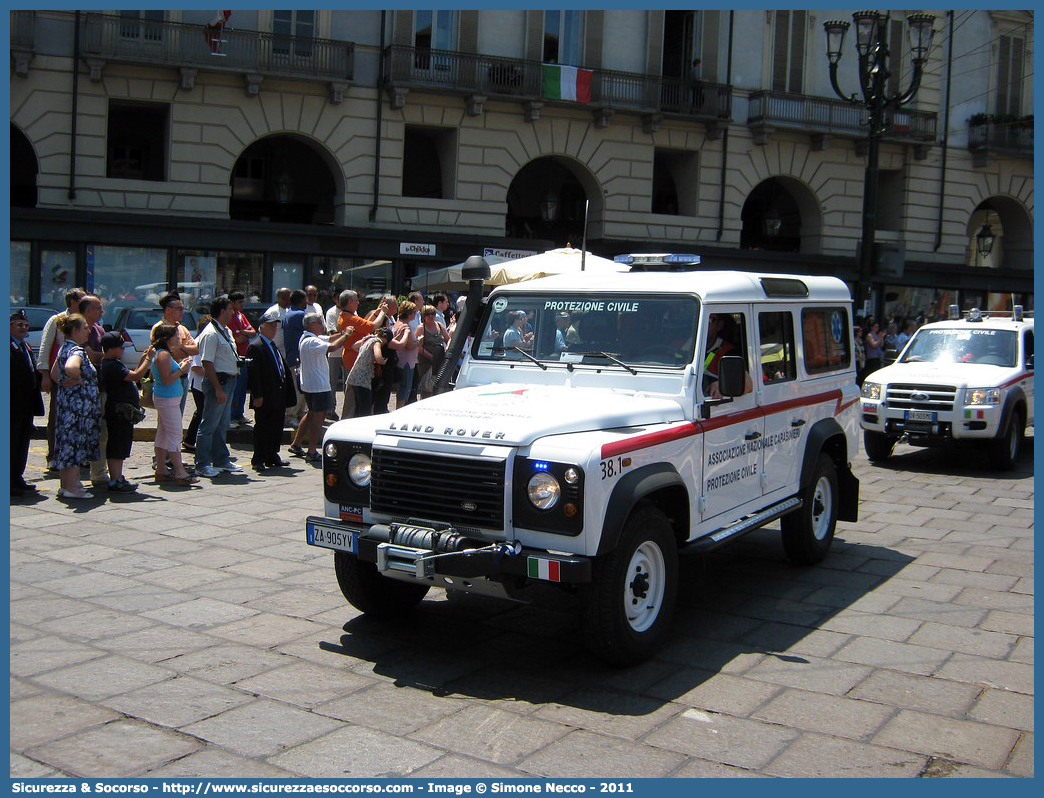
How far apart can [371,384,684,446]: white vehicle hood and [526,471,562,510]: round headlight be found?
0.66ft

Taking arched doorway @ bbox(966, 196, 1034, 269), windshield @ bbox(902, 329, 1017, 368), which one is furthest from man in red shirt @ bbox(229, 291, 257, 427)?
arched doorway @ bbox(966, 196, 1034, 269)

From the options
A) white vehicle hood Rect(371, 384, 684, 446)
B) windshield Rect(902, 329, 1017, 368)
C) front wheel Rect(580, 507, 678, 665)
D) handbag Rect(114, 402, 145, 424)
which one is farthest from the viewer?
windshield Rect(902, 329, 1017, 368)

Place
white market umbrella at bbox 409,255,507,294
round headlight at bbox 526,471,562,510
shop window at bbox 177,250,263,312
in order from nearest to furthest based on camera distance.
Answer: round headlight at bbox 526,471,562,510 → white market umbrella at bbox 409,255,507,294 → shop window at bbox 177,250,263,312

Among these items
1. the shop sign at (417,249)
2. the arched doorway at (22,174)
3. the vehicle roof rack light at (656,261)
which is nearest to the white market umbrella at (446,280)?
the shop sign at (417,249)

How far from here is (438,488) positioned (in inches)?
221

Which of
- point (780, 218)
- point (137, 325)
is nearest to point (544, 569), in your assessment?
point (137, 325)

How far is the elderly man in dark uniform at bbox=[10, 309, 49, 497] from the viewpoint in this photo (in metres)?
9.35

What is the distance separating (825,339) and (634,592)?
11.8 feet

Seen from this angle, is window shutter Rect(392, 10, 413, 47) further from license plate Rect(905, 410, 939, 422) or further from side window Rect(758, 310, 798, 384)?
side window Rect(758, 310, 798, 384)

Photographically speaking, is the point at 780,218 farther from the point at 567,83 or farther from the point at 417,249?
the point at 417,249

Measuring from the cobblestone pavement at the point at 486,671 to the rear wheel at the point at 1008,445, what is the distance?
4940 mm

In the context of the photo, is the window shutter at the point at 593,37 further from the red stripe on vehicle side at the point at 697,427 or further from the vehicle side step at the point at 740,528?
the vehicle side step at the point at 740,528
